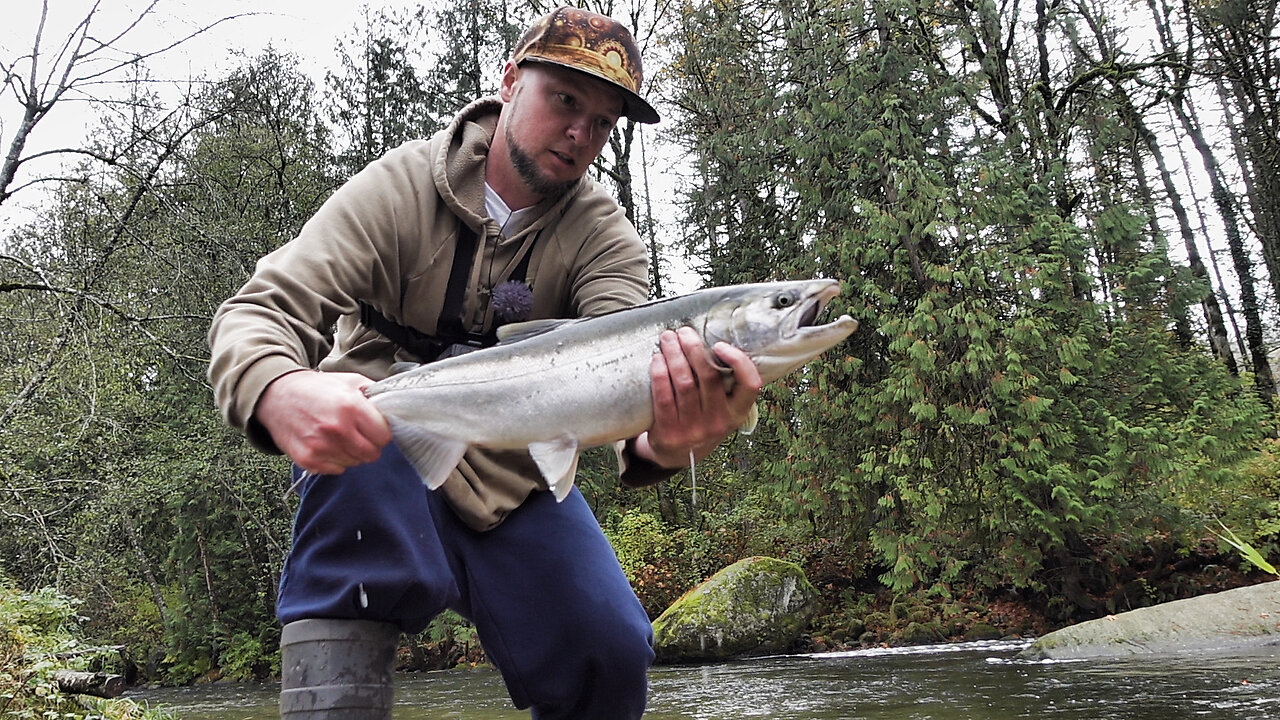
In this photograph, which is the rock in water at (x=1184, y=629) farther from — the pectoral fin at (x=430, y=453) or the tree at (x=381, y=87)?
the tree at (x=381, y=87)

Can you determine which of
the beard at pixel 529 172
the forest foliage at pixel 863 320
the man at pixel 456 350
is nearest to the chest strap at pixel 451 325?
the man at pixel 456 350

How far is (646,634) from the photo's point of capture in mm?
3006

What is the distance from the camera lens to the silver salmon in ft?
8.39

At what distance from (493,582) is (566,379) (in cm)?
79

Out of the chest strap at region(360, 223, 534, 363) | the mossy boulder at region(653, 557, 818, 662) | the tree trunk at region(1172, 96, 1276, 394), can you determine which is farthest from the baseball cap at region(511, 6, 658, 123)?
the tree trunk at region(1172, 96, 1276, 394)

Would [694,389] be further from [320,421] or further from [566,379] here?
[320,421]

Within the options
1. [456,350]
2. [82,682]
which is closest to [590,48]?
[456,350]

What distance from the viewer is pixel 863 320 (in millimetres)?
13508

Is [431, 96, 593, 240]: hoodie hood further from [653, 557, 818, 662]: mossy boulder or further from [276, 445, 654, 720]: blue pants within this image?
[653, 557, 818, 662]: mossy boulder

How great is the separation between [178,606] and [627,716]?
2161 centimetres

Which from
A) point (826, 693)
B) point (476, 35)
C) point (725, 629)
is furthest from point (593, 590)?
point (476, 35)

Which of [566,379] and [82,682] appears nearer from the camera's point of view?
[566,379]

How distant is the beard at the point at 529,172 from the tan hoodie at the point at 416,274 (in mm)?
68

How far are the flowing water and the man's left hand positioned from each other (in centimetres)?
465
